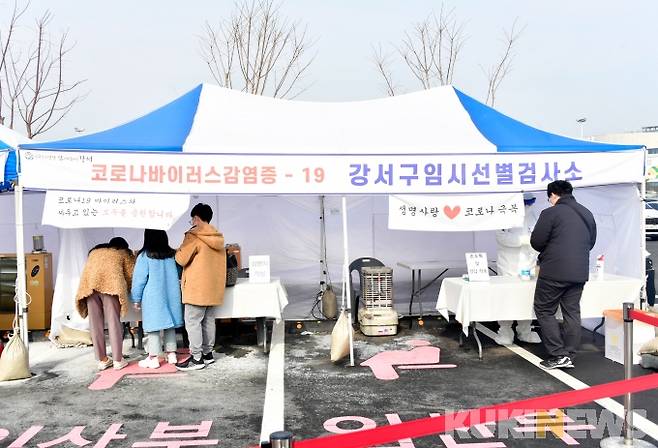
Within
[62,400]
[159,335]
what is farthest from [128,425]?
[159,335]

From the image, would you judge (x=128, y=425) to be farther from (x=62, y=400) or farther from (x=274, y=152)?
(x=274, y=152)

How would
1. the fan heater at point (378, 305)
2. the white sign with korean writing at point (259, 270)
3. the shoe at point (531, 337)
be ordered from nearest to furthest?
the white sign with korean writing at point (259, 270), the shoe at point (531, 337), the fan heater at point (378, 305)

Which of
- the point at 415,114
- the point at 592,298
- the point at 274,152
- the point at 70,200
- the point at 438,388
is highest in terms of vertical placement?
the point at 415,114

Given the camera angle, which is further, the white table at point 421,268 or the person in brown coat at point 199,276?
the white table at point 421,268

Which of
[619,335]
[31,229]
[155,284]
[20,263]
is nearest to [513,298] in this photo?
[619,335]

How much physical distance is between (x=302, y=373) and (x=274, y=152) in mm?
2109

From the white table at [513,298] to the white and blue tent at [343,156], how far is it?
611 mm

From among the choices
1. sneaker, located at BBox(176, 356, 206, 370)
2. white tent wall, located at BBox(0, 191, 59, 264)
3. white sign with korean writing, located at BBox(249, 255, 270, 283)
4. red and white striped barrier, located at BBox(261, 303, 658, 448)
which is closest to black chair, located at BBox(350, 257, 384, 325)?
white sign with korean writing, located at BBox(249, 255, 270, 283)

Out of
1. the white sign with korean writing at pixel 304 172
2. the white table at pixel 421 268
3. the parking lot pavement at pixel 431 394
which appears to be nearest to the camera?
the parking lot pavement at pixel 431 394

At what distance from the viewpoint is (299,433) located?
4.04 meters

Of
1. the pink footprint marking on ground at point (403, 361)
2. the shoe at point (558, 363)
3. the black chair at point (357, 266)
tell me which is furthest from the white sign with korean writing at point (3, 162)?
the shoe at point (558, 363)

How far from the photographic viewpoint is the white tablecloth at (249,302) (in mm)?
6184

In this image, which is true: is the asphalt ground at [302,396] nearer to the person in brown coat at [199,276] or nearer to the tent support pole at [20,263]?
the person in brown coat at [199,276]

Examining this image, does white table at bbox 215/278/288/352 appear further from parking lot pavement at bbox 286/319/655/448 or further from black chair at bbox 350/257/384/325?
black chair at bbox 350/257/384/325
